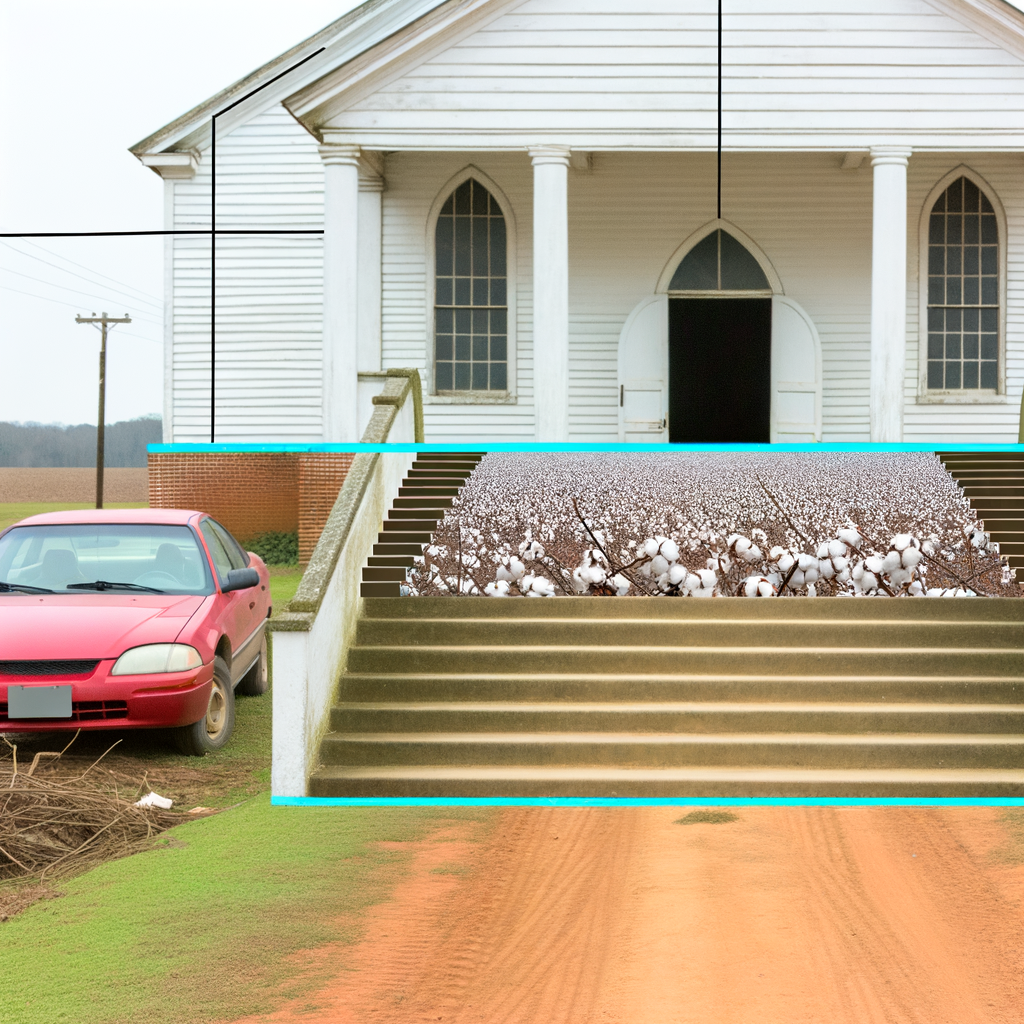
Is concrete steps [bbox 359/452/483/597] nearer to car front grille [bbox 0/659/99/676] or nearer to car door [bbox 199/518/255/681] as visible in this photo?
car door [bbox 199/518/255/681]

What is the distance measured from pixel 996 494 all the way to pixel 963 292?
9.87 m

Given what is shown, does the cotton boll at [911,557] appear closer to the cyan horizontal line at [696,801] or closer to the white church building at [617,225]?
the cyan horizontal line at [696,801]

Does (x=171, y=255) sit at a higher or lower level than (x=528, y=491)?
higher

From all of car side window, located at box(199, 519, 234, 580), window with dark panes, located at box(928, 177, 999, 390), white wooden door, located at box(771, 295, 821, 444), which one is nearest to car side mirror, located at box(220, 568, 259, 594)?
car side window, located at box(199, 519, 234, 580)

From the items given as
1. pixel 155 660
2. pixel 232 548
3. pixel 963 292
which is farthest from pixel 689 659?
pixel 963 292

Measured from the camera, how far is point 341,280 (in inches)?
544

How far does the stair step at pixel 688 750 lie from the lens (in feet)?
23.0

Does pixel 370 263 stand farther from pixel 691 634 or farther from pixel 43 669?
pixel 691 634

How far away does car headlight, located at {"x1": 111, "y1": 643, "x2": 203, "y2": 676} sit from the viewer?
7.63 m

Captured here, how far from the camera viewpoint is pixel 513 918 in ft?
28.4

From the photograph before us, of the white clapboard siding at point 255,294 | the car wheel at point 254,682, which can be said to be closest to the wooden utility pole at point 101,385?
the white clapboard siding at point 255,294

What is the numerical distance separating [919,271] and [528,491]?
1052 cm

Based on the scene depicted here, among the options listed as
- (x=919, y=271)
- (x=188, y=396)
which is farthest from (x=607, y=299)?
(x=188, y=396)

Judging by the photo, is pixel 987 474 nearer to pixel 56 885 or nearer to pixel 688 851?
pixel 688 851
